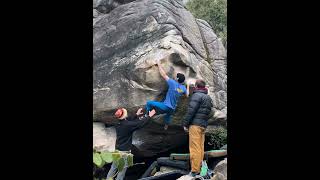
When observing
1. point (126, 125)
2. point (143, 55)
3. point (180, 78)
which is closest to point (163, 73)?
point (180, 78)

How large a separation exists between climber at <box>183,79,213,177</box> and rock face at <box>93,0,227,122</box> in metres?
0.59

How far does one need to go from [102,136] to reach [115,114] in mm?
467

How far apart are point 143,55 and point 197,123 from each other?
1.57 meters

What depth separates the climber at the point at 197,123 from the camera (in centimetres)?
787

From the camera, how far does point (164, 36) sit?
838 centimetres

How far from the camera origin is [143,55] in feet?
27.0

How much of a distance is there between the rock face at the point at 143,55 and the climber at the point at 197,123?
0.59 metres

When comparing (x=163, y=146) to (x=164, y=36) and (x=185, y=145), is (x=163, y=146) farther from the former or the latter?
(x=164, y=36)

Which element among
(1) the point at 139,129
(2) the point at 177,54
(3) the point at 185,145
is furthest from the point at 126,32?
(3) the point at 185,145

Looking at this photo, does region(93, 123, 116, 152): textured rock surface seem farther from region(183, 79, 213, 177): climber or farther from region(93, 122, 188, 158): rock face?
region(183, 79, 213, 177): climber

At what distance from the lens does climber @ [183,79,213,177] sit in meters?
7.87

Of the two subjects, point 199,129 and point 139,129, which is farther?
point 139,129
